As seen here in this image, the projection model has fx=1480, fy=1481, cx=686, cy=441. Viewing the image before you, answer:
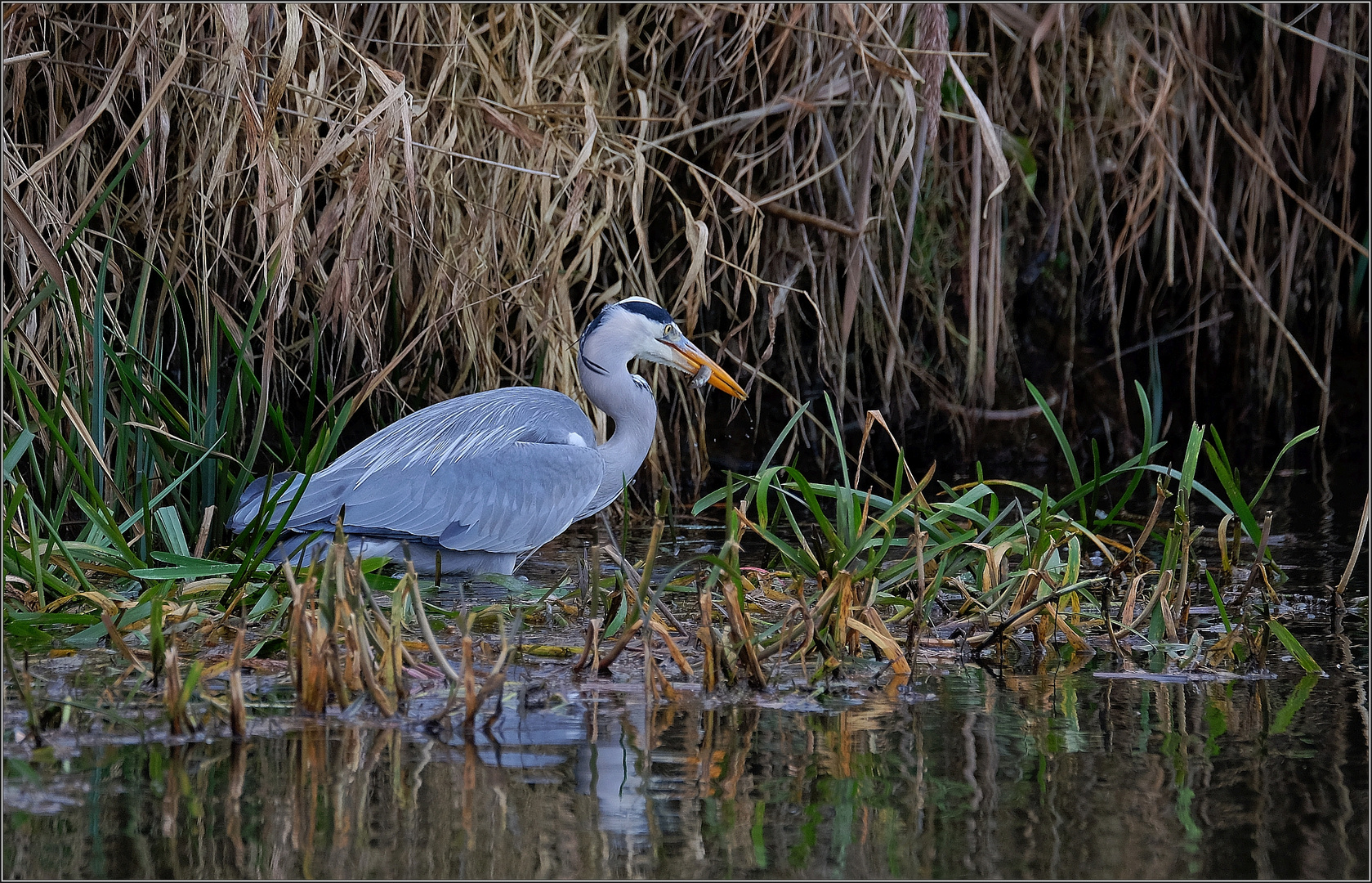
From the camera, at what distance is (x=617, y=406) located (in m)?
4.98

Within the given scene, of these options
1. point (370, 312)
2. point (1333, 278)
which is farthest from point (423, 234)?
point (1333, 278)

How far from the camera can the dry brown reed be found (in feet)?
14.8

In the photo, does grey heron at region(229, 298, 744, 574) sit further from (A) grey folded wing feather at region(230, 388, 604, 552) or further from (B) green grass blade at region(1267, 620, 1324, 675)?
(B) green grass blade at region(1267, 620, 1324, 675)

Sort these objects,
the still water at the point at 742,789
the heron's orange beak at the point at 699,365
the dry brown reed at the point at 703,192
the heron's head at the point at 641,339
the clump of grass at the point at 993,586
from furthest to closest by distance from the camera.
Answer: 1. the heron's orange beak at the point at 699,365
2. the heron's head at the point at 641,339
3. the dry brown reed at the point at 703,192
4. the clump of grass at the point at 993,586
5. the still water at the point at 742,789

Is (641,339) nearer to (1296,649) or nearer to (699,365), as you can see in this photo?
(699,365)

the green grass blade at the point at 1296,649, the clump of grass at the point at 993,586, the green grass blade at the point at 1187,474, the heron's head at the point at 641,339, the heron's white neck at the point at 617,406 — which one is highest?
the heron's head at the point at 641,339

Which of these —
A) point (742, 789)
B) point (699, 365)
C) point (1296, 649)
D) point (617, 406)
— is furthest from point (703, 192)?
point (742, 789)

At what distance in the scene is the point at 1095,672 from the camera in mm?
3354

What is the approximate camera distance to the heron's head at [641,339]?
4.92m

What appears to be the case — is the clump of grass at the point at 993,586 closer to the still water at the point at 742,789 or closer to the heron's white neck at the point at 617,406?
the still water at the point at 742,789

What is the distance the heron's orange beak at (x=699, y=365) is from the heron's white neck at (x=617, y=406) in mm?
181

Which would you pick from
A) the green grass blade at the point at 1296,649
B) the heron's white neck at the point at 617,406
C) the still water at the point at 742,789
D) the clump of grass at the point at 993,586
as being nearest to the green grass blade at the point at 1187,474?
the clump of grass at the point at 993,586

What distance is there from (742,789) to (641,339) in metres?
2.62

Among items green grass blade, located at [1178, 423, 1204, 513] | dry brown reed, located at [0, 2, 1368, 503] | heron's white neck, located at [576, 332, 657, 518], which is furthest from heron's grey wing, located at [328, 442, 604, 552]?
green grass blade, located at [1178, 423, 1204, 513]
